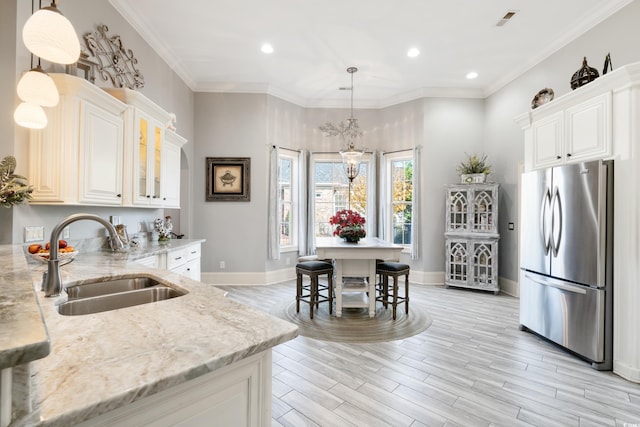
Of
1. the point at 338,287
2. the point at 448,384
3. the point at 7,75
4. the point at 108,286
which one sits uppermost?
the point at 7,75

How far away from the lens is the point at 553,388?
226 cm

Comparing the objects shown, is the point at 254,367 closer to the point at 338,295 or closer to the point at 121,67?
the point at 338,295

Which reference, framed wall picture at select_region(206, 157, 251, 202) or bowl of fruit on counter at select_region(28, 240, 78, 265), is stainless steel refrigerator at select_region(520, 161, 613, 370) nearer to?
bowl of fruit on counter at select_region(28, 240, 78, 265)

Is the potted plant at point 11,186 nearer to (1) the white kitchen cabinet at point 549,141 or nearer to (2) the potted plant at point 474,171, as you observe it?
(1) the white kitchen cabinet at point 549,141

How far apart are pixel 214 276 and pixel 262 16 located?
3951 mm

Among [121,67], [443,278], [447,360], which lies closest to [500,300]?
[443,278]

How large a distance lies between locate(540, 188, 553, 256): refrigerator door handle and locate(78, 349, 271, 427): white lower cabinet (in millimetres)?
3104

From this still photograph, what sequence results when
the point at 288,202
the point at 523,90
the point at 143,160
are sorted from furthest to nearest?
the point at 288,202
the point at 523,90
the point at 143,160

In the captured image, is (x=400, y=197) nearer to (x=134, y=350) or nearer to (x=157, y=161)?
(x=157, y=161)

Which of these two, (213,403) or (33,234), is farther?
(33,234)

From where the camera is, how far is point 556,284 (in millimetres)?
2857

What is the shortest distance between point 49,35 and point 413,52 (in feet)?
13.5

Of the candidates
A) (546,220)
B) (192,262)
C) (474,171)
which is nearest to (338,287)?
(192,262)

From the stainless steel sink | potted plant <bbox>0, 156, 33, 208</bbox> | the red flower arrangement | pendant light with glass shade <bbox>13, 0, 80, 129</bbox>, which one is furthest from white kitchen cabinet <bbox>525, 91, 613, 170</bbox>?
potted plant <bbox>0, 156, 33, 208</bbox>
